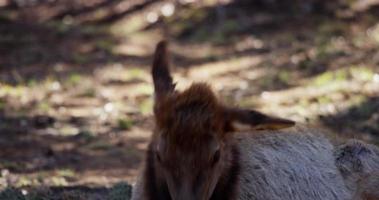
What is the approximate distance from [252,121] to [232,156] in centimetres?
44

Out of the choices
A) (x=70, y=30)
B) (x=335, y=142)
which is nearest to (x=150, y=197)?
(x=335, y=142)

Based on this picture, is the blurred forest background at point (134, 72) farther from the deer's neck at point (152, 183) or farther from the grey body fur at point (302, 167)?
the deer's neck at point (152, 183)

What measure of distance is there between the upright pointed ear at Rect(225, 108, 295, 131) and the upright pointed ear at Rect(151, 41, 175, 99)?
0.47 metres

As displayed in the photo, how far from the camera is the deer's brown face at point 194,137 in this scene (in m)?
5.43

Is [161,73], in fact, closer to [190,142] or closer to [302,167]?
[190,142]

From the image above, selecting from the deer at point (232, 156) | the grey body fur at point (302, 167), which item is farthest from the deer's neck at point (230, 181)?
the grey body fur at point (302, 167)

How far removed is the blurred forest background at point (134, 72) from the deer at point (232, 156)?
1035 mm

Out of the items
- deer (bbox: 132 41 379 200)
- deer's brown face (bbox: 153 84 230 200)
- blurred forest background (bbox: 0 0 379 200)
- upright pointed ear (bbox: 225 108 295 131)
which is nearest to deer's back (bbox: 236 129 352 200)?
deer (bbox: 132 41 379 200)

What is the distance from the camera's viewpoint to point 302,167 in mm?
6840

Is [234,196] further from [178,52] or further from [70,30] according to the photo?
[70,30]

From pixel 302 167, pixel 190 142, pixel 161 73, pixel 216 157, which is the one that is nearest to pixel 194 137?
pixel 190 142

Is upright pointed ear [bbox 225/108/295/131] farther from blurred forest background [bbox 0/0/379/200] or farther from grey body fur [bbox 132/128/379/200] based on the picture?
blurred forest background [bbox 0/0/379/200]

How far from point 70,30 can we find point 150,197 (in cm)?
1336

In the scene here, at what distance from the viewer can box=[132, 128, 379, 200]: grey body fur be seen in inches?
252
